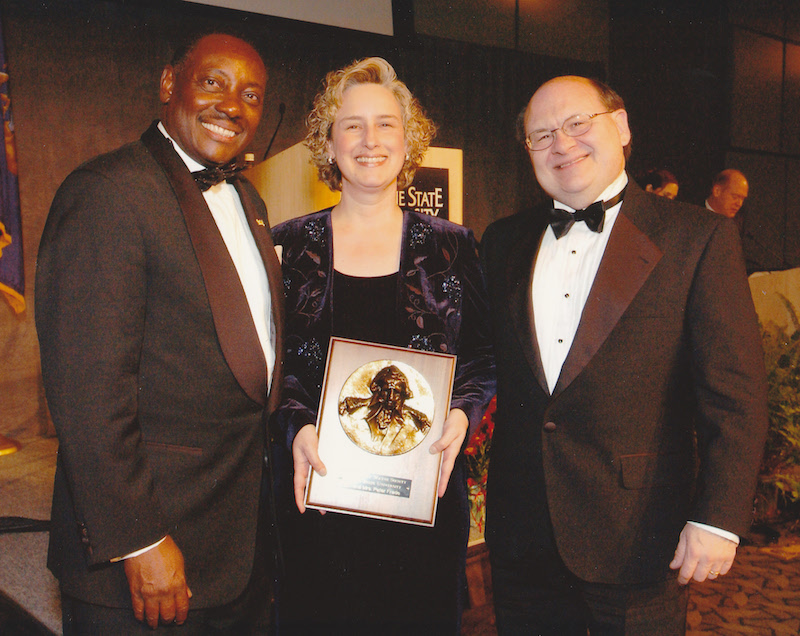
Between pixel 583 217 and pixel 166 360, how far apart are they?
3.77 ft

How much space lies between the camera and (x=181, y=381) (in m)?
1.42

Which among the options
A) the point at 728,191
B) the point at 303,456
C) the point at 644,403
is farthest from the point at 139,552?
the point at 728,191

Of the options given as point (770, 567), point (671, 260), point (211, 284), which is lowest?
point (770, 567)

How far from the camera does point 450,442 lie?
180 centimetres

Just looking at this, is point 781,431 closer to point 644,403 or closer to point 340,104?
point 644,403

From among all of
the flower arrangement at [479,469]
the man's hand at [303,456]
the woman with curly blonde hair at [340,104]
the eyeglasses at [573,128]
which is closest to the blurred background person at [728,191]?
the flower arrangement at [479,469]

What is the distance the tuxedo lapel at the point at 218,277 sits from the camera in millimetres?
1436

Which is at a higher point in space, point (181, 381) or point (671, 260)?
point (671, 260)

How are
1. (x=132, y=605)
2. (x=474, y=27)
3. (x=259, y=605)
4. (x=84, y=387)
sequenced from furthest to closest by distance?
(x=474, y=27)
(x=259, y=605)
(x=132, y=605)
(x=84, y=387)

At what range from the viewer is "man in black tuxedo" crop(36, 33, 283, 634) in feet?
4.13

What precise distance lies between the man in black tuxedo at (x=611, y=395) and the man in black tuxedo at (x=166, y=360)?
2.37ft

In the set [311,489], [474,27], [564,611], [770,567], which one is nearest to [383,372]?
[311,489]

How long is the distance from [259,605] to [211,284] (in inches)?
37.2

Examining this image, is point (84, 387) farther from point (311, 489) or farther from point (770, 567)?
point (770, 567)
